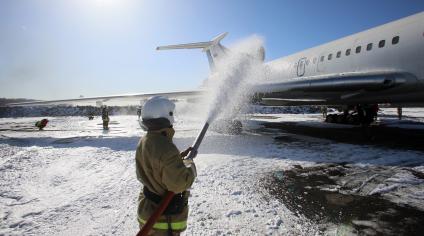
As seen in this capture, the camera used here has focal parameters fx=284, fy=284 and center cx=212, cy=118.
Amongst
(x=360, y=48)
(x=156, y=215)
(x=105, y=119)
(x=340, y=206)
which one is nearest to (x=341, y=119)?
(x=360, y=48)

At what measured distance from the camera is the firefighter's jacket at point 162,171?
2.17 metres

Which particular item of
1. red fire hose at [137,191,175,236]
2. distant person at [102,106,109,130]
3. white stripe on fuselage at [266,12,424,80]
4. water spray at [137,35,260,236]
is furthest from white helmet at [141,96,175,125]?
distant person at [102,106,109,130]

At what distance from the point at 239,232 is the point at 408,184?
362cm

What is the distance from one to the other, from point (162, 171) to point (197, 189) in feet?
11.1

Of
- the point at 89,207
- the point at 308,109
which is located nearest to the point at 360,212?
the point at 89,207

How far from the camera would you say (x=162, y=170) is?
2209mm

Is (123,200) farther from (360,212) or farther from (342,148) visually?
(342,148)

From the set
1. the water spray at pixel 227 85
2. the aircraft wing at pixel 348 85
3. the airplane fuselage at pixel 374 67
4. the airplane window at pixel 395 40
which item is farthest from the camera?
the airplane window at pixel 395 40

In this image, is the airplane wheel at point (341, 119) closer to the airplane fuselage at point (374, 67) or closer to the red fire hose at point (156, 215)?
the airplane fuselage at point (374, 67)

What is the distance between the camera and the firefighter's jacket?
2.17 meters

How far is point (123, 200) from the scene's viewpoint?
5027mm

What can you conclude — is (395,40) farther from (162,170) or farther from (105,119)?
(105,119)

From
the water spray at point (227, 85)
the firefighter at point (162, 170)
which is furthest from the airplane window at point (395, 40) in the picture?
the firefighter at point (162, 170)

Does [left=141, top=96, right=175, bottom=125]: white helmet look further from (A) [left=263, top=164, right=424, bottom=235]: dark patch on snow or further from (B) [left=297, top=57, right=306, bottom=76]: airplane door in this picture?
(B) [left=297, top=57, right=306, bottom=76]: airplane door
